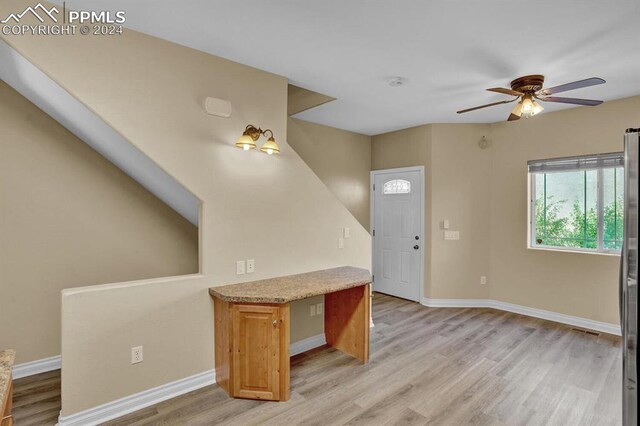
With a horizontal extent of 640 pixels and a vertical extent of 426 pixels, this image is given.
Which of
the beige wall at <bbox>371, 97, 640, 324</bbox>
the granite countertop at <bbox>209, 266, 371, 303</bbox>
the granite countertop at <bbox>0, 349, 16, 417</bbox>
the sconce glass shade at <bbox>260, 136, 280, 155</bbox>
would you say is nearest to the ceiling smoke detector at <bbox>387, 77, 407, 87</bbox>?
the sconce glass shade at <bbox>260, 136, 280, 155</bbox>

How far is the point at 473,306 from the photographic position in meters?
4.77

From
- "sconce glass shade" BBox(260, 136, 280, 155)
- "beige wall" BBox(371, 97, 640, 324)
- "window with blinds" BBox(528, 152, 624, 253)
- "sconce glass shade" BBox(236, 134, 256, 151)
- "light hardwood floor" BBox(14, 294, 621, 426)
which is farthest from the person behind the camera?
"beige wall" BBox(371, 97, 640, 324)

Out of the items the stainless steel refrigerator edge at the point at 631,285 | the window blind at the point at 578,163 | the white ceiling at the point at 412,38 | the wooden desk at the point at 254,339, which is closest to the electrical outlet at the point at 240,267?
the wooden desk at the point at 254,339

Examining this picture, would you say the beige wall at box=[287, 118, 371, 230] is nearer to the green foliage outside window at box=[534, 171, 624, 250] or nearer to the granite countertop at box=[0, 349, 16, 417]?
the green foliage outside window at box=[534, 171, 624, 250]

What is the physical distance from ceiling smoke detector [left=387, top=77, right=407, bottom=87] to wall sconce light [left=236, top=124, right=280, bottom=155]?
1.35m

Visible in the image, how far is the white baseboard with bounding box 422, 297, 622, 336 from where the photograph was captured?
12.6ft

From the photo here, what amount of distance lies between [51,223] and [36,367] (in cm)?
125

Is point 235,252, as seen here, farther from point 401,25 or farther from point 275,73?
point 401,25

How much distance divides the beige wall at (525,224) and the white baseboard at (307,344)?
113 inches

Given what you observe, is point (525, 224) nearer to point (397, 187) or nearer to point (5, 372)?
point (397, 187)

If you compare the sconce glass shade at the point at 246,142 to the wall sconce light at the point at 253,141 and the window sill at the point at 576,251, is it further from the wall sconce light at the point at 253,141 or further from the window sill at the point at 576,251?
the window sill at the point at 576,251

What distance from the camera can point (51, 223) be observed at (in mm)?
2785

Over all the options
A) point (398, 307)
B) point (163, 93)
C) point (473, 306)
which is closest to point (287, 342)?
point (163, 93)

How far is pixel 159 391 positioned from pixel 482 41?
3629mm
